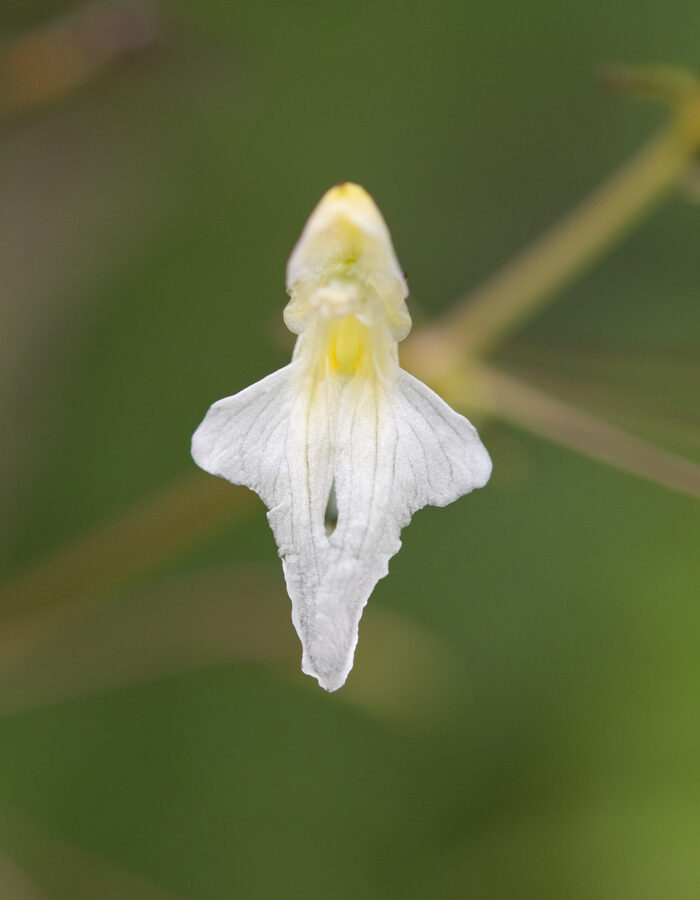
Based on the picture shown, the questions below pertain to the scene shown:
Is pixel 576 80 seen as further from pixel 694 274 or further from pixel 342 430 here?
pixel 342 430

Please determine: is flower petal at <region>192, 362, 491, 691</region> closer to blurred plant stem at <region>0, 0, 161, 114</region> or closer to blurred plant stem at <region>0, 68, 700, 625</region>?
blurred plant stem at <region>0, 68, 700, 625</region>

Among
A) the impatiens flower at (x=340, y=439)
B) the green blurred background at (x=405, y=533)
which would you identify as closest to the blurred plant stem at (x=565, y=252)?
the green blurred background at (x=405, y=533)

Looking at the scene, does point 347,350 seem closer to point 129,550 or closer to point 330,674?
point 330,674

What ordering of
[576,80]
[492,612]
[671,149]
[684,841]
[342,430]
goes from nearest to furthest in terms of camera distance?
[342,430] < [671,149] < [684,841] < [492,612] < [576,80]

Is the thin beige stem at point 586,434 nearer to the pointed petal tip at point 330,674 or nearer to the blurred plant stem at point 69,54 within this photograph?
the pointed petal tip at point 330,674

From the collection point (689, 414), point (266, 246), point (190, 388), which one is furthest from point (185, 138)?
point (689, 414)

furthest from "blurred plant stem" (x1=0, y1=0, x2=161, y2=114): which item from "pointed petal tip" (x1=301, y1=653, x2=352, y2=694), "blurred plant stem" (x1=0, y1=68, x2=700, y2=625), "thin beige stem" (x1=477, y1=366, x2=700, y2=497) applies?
"pointed petal tip" (x1=301, y1=653, x2=352, y2=694)

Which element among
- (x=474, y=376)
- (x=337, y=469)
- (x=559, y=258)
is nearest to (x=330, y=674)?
(x=337, y=469)
